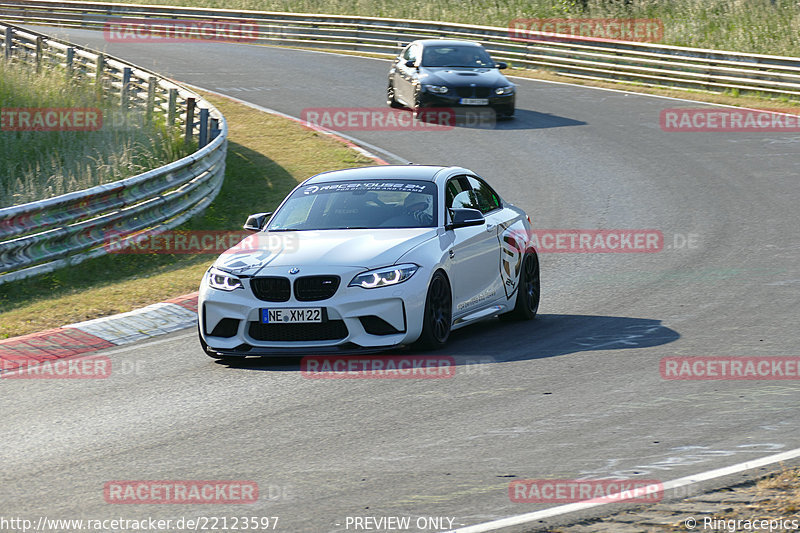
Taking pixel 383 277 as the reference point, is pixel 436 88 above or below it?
below

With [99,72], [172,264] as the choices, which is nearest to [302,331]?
[172,264]

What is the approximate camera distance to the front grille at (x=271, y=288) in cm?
937

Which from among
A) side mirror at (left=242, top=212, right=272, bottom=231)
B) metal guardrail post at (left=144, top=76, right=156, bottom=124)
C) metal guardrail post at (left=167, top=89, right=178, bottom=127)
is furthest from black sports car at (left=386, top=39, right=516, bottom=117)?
side mirror at (left=242, top=212, right=272, bottom=231)

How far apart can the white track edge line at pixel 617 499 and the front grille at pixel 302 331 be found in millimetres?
3638

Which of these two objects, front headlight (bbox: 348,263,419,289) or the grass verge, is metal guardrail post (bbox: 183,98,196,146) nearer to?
the grass verge

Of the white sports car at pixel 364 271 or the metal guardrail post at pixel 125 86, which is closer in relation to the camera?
the white sports car at pixel 364 271

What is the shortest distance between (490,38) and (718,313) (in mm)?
25420

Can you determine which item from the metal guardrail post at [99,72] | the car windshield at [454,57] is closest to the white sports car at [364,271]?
the metal guardrail post at [99,72]

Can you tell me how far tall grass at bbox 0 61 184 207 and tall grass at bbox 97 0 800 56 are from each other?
58.8 ft

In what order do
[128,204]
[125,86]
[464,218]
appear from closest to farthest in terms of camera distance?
[464,218] < [128,204] < [125,86]

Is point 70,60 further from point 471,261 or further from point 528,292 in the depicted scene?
point 471,261

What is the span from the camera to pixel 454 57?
85.9ft

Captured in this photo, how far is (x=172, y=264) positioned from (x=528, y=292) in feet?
16.9

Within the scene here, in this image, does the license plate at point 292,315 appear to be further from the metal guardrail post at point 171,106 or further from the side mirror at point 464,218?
the metal guardrail post at point 171,106
